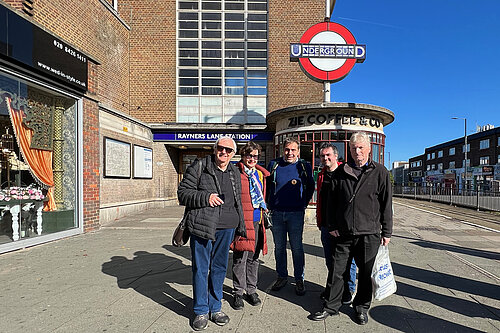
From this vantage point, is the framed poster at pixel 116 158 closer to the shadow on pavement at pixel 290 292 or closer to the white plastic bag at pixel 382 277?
the shadow on pavement at pixel 290 292

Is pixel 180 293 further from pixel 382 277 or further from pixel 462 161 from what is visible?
pixel 462 161

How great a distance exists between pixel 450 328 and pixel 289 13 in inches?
586

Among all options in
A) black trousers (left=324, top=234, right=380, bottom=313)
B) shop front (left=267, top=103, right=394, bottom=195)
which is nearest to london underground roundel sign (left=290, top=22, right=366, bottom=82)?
shop front (left=267, top=103, right=394, bottom=195)

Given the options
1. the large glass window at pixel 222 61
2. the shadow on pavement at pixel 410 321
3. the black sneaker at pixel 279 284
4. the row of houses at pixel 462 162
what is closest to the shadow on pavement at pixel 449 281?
the shadow on pavement at pixel 410 321

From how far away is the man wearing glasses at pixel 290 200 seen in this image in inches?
142

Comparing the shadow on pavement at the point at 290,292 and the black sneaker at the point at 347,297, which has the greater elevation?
the black sneaker at the point at 347,297

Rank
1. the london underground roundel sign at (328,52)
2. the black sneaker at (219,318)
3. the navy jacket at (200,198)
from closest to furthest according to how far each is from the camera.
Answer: the navy jacket at (200,198) < the black sneaker at (219,318) < the london underground roundel sign at (328,52)

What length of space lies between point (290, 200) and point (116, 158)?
8.20 meters

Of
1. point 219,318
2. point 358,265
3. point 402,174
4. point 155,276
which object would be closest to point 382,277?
point 358,265

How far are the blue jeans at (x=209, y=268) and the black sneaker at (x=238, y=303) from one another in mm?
303

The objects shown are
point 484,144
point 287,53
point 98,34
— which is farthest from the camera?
point 484,144

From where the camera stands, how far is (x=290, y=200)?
11.8 ft

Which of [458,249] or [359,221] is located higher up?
[359,221]

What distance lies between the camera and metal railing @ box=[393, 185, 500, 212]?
14582mm
